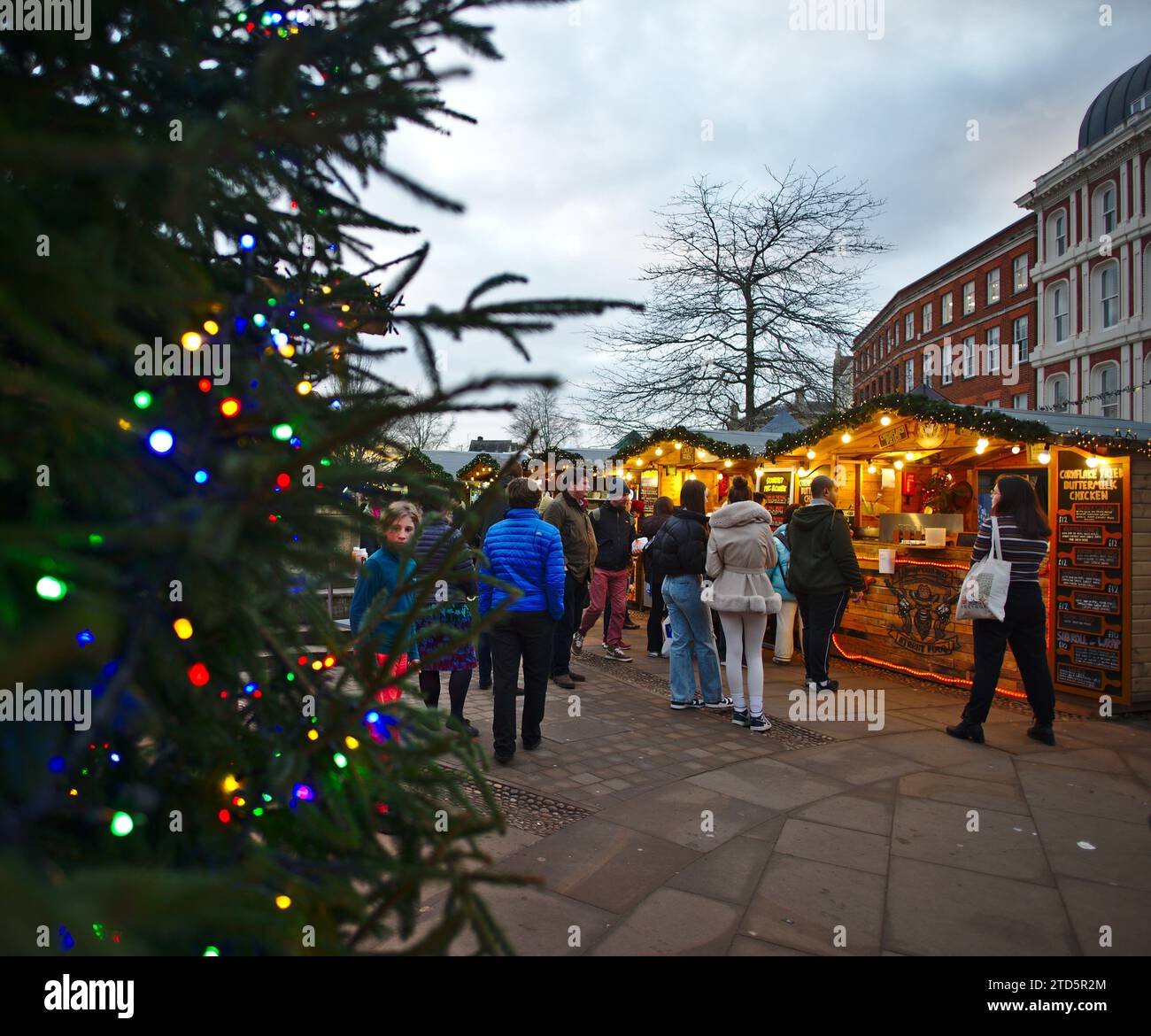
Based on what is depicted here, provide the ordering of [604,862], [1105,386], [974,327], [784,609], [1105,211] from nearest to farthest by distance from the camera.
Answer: [604,862], [784,609], [1105,211], [1105,386], [974,327]

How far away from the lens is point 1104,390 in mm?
27422

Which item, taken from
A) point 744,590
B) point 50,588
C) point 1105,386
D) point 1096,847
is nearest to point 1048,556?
point 744,590

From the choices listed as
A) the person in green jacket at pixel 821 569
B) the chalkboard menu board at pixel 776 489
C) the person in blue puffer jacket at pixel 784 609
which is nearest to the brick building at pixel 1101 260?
the chalkboard menu board at pixel 776 489

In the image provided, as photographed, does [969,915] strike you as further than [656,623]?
No

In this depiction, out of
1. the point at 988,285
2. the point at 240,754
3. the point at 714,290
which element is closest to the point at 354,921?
the point at 240,754

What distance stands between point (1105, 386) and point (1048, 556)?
2528cm

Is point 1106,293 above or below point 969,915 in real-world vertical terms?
above

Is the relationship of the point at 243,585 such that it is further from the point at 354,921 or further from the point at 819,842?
the point at 819,842

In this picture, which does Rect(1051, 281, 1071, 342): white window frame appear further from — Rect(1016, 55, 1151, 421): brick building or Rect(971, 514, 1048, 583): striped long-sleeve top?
Rect(971, 514, 1048, 583): striped long-sleeve top

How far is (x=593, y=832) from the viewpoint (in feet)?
13.5

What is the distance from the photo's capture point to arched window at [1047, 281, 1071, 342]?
30017mm

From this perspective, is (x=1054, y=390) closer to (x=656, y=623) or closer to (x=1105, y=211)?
(x=1105, y=211)

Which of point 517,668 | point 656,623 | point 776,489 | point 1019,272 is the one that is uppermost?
point 1019,272

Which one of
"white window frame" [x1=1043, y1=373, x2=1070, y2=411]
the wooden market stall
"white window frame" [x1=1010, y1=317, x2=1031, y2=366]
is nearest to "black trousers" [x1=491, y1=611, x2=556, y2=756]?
the wooden market stall
